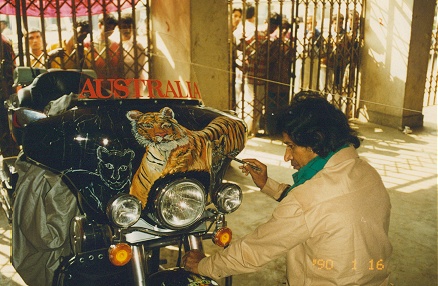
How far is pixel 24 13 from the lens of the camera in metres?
5.29

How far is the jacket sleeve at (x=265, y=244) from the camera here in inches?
64.1

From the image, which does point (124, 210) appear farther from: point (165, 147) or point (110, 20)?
point (110, 20)

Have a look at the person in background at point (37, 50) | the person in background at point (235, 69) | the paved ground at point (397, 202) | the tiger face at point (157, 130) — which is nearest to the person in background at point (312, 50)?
the person in background at point (235, 69)

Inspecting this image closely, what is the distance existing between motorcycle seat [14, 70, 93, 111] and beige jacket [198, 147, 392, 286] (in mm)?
2073

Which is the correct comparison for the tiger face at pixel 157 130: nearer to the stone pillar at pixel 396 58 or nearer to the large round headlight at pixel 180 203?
the large round headlight at pixel 180 203

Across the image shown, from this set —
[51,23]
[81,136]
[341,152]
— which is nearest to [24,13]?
[81,136]

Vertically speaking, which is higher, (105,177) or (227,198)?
(105,177)

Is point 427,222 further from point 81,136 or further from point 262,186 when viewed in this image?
point 81,136

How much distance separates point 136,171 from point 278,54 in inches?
228

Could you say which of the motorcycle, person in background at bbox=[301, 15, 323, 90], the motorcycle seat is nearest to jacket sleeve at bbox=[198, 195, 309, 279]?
the motorcycle

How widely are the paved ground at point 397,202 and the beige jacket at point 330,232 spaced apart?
53 centimetres

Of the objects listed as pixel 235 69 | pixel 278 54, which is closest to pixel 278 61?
pixel 278 54

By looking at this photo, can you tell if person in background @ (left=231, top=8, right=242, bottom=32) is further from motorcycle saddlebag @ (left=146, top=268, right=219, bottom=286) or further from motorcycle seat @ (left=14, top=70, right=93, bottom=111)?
motorcycle saddlebag @ (left=146, top=268, right=219, bottom=286)

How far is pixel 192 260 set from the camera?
6.20ft
